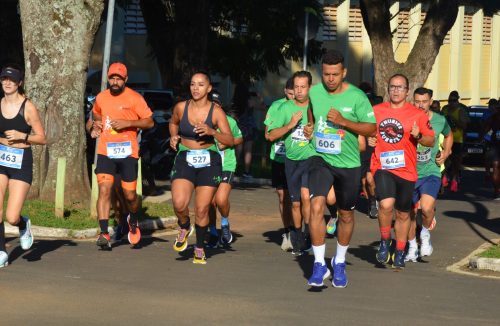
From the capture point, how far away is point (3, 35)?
111 ft

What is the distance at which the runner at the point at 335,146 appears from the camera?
35.8 ft

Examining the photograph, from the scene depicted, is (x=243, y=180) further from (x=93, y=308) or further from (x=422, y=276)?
(x=93, y=308)

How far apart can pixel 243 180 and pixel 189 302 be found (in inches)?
583

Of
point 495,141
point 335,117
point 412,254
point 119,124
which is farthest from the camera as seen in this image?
point 495,141

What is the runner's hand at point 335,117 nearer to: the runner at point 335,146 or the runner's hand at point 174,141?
the runner at point 335,146

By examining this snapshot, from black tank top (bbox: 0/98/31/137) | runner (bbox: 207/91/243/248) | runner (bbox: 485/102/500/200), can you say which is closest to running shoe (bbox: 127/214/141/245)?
runner (bbox: 207/91/243/248)

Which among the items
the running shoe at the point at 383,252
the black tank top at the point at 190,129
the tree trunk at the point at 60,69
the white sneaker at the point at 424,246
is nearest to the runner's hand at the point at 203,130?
the black tank top at the point at 190,129

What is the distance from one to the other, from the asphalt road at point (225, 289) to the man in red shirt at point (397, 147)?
73 centimetres

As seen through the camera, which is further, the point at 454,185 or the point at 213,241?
the point at 454,185

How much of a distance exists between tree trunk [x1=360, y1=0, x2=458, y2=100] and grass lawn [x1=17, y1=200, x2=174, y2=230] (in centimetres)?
879

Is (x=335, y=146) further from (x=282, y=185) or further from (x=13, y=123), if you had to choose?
(x=282, y=185)

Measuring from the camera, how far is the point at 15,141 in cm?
1177

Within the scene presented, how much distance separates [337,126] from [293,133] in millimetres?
2440

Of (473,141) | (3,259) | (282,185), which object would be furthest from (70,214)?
(473,141)
